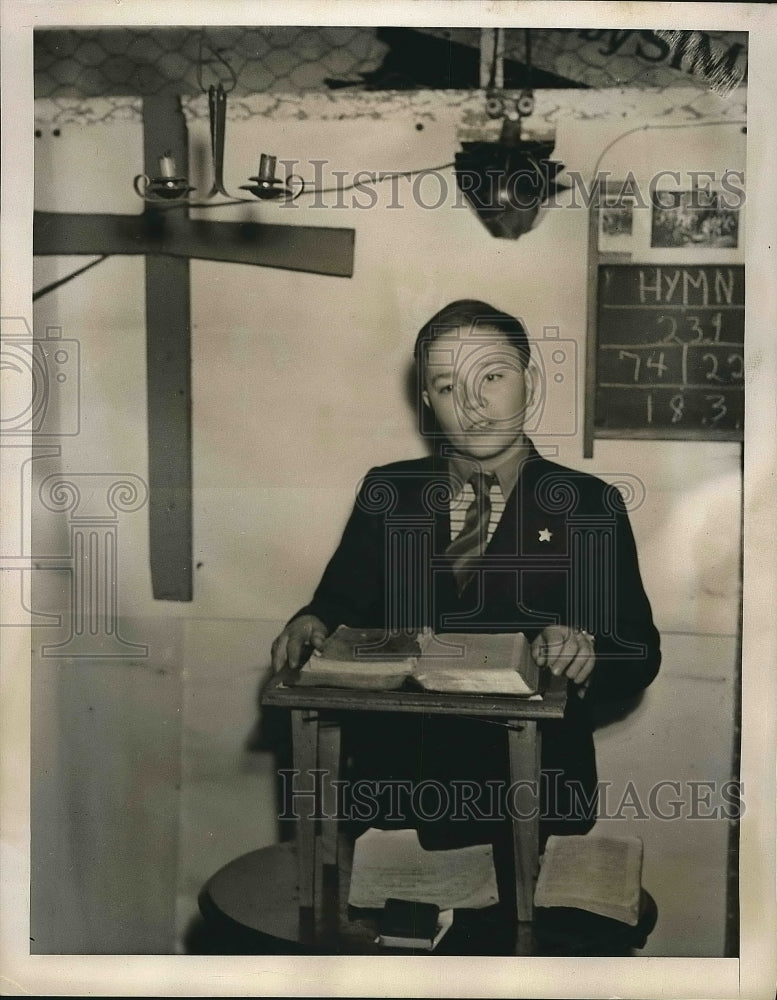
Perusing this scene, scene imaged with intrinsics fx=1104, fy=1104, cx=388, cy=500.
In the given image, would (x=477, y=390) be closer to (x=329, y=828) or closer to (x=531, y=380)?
(x=531, y=380)

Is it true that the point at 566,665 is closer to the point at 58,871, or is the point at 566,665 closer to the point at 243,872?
the point at 243,872

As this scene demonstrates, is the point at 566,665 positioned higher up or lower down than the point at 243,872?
higher up

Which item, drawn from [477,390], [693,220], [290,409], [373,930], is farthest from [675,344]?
[373,930]

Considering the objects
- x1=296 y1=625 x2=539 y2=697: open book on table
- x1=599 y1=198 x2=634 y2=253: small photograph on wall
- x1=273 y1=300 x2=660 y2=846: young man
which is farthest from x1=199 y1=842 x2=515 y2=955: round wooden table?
x1=599 y1=198 x2=634 y2=253: small photograph on wall

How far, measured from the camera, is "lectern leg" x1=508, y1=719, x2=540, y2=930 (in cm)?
172

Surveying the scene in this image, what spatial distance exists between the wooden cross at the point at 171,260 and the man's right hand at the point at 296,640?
0.17 metres

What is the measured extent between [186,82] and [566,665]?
3.61 feet

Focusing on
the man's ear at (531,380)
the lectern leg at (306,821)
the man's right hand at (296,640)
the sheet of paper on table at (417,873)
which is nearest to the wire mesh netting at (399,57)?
the man's ear at (531,380)

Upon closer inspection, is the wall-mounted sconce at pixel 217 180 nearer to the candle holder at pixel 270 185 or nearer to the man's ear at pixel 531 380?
the candle holder at pixel 270 185

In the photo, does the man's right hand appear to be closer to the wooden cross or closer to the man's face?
the wooden cross

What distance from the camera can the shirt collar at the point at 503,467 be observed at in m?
1.78

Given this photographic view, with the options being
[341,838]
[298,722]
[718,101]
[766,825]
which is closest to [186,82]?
[718,101]

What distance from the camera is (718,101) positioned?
1.73 meters

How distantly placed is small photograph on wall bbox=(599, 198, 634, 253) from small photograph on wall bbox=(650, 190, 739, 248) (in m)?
0.04
